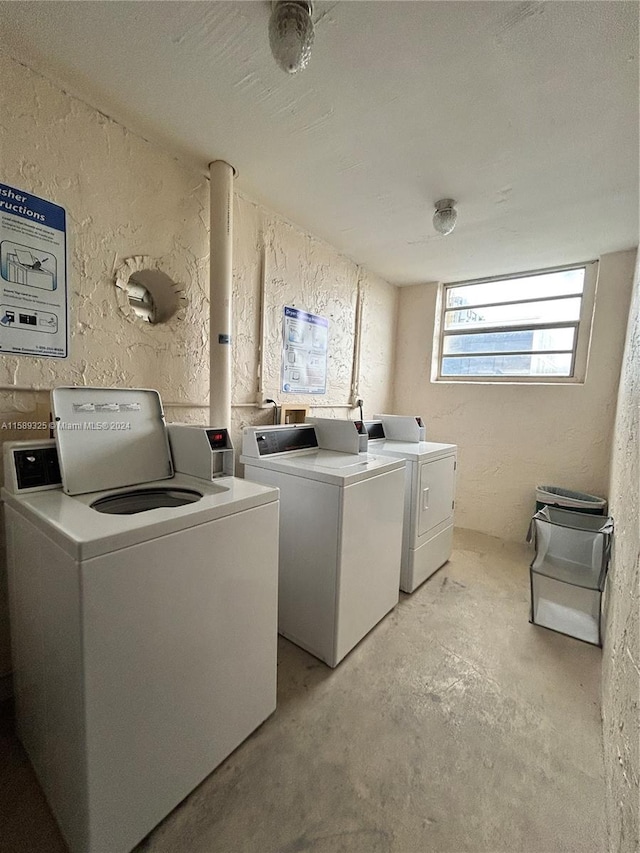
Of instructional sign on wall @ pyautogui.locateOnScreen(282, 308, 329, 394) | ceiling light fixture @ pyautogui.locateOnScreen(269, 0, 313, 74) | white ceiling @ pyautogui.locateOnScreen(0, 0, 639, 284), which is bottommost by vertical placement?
instructional sign on wall @ pyautogui.locateOnScreen(282, 308, 329, 394)

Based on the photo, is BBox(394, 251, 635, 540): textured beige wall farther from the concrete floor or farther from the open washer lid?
the open washer lid

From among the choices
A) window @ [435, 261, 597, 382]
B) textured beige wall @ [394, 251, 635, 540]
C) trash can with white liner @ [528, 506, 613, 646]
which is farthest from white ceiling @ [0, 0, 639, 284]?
trash can with white liner @ [528, 506, 613, 646]

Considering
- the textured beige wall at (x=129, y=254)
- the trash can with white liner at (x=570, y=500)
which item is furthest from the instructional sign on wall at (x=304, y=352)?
the trash can with white liner at (x=570, y=500)

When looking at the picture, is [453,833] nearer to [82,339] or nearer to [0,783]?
[0,783]

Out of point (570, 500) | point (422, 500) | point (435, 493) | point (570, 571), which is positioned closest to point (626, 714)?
point (570, 571)

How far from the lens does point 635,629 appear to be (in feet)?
2.90

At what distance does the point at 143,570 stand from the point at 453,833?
1158 millimetres

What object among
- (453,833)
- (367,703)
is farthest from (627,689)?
(367,703)

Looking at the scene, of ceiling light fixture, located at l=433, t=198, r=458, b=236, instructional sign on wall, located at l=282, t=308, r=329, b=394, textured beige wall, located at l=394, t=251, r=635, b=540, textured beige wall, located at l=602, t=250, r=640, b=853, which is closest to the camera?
textured beige wall, located at l=602, t=250, r=640, b=853

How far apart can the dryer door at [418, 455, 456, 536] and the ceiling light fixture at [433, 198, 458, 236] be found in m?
1.40

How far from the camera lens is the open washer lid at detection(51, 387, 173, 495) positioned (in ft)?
Answer: 3.98

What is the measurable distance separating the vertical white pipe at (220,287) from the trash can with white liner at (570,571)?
1.91 metres

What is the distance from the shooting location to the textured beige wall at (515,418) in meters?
2.66

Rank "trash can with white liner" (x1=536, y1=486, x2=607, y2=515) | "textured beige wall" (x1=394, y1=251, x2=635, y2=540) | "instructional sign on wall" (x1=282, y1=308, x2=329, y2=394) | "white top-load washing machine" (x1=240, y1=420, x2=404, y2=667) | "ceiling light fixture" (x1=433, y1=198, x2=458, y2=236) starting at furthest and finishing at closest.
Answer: "textured beige wall" (x1=394, y1=251, x2=635, y2=540)
"trash can with white liner" (x1=536, y1=486, x2=607, y2=515)
"instructional sign on wall" (x1=282, y1=308, x2=329, y2=394)
"ceiling light fixture" (x1=433, y1=198, x2=458, y2=236)
"white top-load washing machine" (x1=240, y1=420, x2=404, y2=667)
